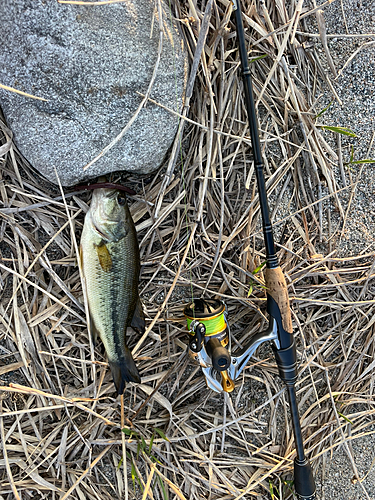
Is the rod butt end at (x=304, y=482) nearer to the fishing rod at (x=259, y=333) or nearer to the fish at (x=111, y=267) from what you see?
the fishing rod at (x=259, y=333)

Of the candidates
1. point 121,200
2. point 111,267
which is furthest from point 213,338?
point 121,200

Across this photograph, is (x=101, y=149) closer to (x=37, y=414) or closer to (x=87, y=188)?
(x=87, y=188)

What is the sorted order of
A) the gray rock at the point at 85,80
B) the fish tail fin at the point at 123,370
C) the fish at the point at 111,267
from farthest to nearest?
the fish tail fin at the point at 123,370, the fish at the point at 111,267, the gray rock at the point at 85,80

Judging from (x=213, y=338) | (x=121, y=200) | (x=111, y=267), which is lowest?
(x=213, y=338)

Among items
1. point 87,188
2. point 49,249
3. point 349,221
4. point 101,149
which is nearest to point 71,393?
point 49,249

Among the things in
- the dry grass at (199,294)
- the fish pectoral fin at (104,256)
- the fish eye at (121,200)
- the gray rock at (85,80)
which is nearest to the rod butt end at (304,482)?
the dry grass at (199,294)

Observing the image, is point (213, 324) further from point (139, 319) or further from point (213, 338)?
point (139, 319)
